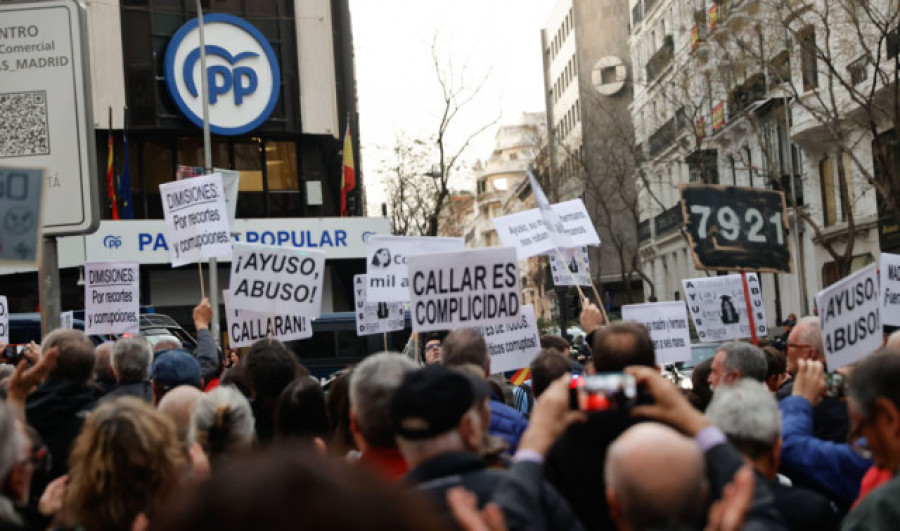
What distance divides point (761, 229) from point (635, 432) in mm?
7012

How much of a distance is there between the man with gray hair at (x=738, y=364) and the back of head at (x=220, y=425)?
249cm

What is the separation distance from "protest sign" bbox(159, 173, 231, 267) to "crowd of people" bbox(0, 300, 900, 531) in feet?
20.6

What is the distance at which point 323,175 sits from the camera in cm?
3594

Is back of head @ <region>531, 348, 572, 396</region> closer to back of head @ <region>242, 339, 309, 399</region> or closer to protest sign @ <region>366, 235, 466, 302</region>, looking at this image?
back of head @ <region>242, 339, 309, 399</region>

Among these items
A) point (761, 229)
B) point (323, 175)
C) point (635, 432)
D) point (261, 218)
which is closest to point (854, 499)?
point (635, 432)

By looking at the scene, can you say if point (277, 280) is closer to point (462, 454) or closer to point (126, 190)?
point (462, 454)

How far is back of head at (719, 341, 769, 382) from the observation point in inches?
226

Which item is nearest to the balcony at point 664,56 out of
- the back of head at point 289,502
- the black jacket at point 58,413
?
the black jacket at point 58,413

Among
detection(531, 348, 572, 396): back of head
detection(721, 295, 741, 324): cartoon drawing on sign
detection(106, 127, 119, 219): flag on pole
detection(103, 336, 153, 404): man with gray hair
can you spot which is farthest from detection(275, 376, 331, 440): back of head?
detection(106, 127, 119, 219): flag on pole

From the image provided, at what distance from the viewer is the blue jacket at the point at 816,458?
4473 millimetres

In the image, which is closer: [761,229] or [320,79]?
[761,229]

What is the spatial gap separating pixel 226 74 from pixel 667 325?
75.6ft

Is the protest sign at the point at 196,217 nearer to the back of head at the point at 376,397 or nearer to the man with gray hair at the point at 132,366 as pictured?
the man with gray hair at the point at 132,366

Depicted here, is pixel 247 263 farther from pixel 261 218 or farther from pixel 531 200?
pixel 531 200
